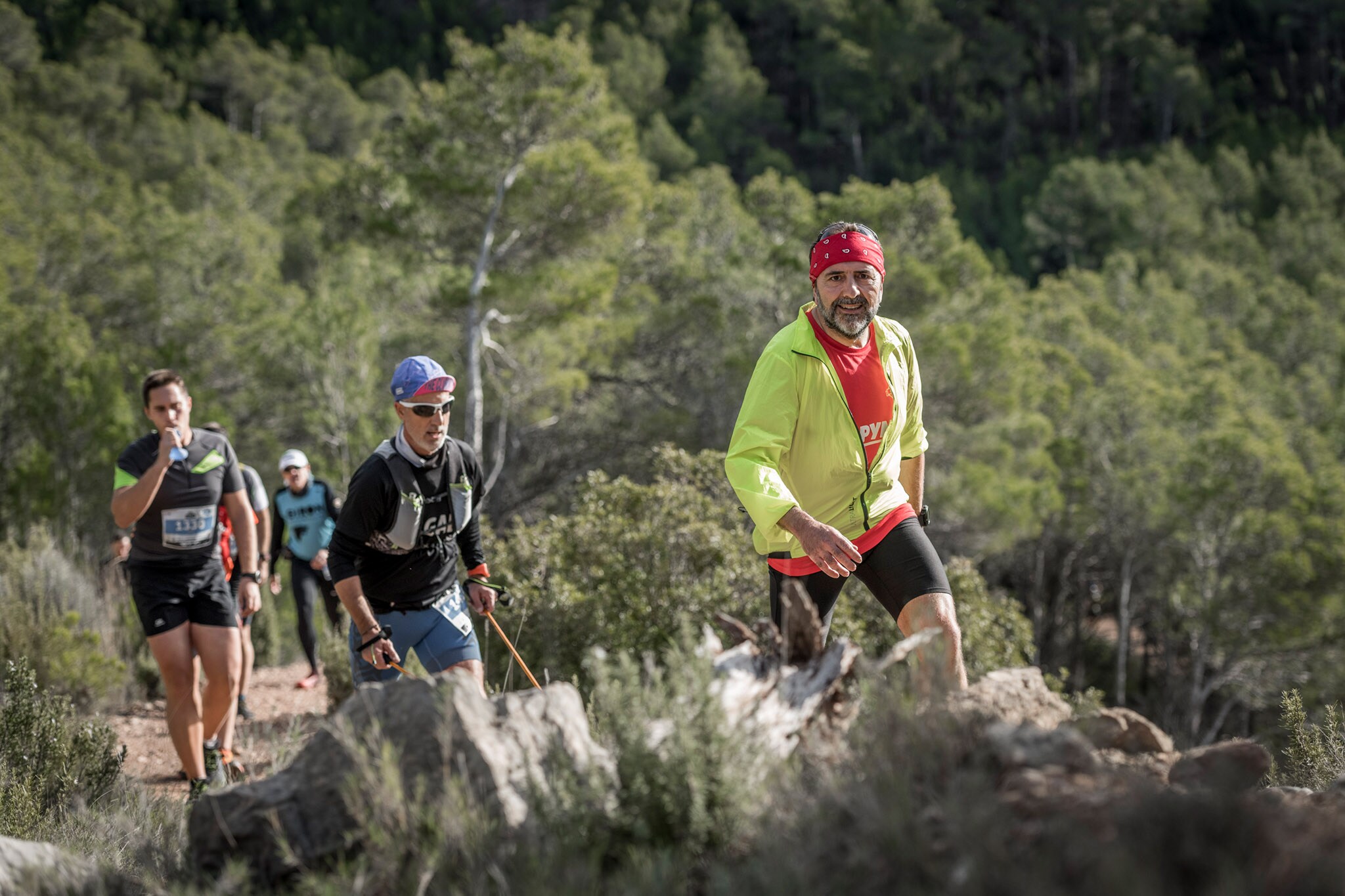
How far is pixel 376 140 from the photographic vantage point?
17.2 meters

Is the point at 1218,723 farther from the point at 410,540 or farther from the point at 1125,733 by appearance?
the point at 410,540

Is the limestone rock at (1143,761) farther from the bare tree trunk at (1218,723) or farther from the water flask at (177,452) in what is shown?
the bare tree trunk at (1218,723)

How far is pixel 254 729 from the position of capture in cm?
623

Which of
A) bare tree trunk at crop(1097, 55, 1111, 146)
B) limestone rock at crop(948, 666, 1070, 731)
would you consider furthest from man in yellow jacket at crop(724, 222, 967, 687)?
bare tree trunk at crop(1097, 55, 1111, 146)

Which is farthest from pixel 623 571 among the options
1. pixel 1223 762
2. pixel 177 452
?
pixel 1223 762

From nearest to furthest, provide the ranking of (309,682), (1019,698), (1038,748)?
(1038,748)
(1019,698)
(309,682)

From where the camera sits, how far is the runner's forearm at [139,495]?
148 inches

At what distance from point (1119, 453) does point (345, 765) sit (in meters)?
21.9

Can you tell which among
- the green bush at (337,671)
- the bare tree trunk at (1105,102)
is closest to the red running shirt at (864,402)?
the green bush at (337,671)

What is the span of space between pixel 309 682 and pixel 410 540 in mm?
4489

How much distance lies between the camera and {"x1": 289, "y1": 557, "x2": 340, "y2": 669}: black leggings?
6.92 meters

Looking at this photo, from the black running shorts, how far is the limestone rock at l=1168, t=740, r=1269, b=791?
3.31 metres

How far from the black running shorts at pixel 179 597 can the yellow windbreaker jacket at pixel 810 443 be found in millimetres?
2171

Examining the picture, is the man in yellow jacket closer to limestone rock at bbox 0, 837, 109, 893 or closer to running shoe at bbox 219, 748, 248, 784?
limestone rock at bbox 0, 837, 109, 893
